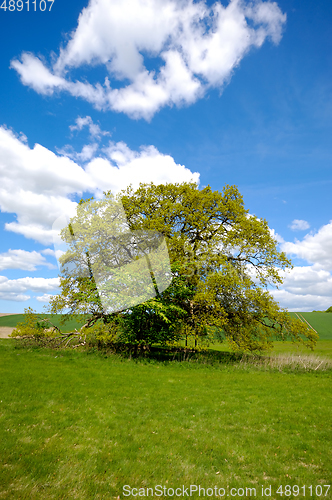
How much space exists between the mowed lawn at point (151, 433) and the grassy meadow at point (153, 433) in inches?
1.3

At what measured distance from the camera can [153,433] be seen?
30.3ft

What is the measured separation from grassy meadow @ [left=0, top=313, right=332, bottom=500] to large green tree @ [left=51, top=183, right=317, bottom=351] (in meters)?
6.63

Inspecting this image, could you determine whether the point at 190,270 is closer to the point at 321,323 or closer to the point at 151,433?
the point at 151,433

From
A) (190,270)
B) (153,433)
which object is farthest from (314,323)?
(153,433)

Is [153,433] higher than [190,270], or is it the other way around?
A: [190,270]

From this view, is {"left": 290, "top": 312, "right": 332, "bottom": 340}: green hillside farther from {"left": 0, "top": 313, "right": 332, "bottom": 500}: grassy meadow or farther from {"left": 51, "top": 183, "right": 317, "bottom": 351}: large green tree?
{"left": 0, "top": 313, "right": 332, "bottom": 500}: grassy meadow

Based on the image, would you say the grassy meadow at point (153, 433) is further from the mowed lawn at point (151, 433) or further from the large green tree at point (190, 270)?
the large green tree at point (190, 270)

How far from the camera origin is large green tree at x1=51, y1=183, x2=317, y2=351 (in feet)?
77.0

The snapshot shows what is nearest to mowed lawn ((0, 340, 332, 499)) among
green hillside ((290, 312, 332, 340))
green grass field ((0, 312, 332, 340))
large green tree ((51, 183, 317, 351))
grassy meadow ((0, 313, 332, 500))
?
grassy meadow ((0, 313, 332, 500))

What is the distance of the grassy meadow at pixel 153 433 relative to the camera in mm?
6668

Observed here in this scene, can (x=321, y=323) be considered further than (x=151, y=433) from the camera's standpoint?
Yes

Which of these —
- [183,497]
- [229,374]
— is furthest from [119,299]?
[183,497]

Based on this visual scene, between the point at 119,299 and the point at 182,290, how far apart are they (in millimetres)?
5660

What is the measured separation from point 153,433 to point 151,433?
0.23ft
